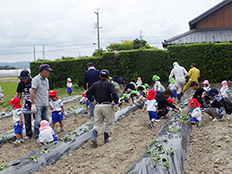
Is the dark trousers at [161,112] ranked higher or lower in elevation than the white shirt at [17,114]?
lower

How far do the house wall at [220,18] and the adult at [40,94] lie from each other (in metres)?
16.4

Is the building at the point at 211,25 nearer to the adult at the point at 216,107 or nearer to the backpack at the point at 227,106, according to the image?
the adult at the point at 216,107

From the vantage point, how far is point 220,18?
59.1ft

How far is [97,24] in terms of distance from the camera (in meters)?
36.4

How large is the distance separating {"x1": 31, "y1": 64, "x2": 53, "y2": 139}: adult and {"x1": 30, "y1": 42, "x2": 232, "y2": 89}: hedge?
11146 mm

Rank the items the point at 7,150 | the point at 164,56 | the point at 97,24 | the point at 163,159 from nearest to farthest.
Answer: the point at 163,159 < the point at 7,150 < the point at 164,56 < the point at 97,24

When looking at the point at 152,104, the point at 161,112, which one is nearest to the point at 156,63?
the point at 161,112

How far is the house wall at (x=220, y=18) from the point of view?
17781mm

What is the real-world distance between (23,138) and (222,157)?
4.80 metres

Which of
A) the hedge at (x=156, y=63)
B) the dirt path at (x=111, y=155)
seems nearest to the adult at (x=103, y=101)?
the dirt path at (x=111, y=155)

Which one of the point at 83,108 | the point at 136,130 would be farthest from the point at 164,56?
the point at 136,130

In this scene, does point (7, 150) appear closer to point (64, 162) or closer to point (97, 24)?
point (64, 162)

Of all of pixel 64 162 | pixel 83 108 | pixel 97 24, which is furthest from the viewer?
pixel 97 24

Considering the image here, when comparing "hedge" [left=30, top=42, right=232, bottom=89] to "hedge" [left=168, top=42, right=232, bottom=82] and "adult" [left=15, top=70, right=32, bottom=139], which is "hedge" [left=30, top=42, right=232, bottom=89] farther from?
"adult" [left=15, top=70, right=32, bottom=139]
